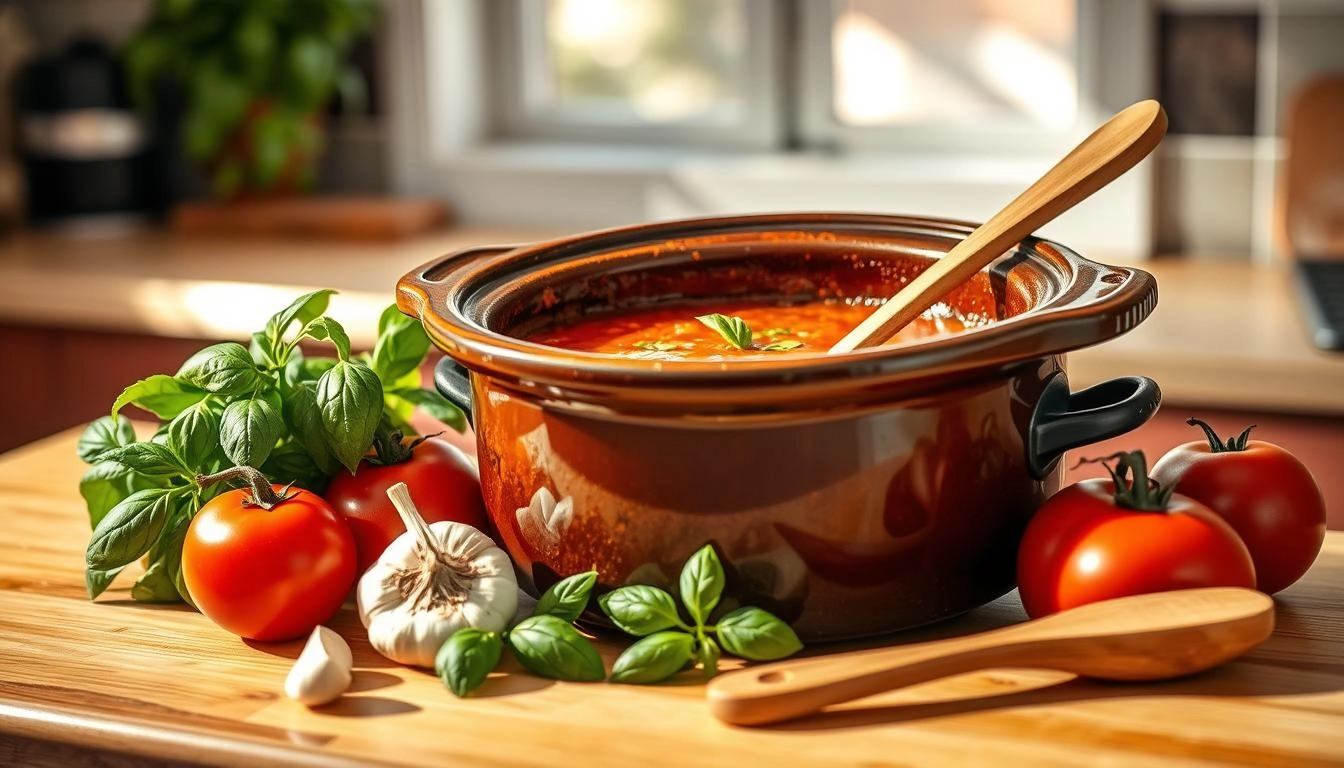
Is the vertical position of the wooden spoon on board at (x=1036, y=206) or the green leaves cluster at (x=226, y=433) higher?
the wooden spoon on board at (x=1036, y=206)

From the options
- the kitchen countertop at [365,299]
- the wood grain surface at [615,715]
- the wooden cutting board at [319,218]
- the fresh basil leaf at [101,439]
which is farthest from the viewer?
the wooden cutting board at [319,218]

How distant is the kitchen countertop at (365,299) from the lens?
1.71 meters

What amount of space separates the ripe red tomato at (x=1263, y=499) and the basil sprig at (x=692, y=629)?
0.23 m

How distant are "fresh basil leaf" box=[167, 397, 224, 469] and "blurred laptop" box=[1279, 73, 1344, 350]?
158 centimetres

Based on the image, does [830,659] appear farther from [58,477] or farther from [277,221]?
[277,221]

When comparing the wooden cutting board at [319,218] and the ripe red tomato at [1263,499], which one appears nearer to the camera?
the ripe red tomato at [1263,499]

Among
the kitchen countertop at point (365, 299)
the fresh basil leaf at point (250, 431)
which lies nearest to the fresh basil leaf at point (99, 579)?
the fresh basil leaf at point (250, 431)

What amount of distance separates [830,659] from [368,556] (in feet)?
0.98

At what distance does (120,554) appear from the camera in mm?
906

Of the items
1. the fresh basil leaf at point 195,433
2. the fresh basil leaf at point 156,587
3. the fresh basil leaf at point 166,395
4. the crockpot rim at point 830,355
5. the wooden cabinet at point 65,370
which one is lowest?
the wooden cabinet at point 65,370

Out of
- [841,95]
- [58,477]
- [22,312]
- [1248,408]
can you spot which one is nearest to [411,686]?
[58,477]

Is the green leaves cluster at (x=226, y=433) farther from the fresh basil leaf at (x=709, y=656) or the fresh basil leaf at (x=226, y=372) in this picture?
the fresh basil leaf at (x=709, y=656)

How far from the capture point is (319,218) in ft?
8.60

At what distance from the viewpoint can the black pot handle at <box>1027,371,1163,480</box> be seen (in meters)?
0.84
